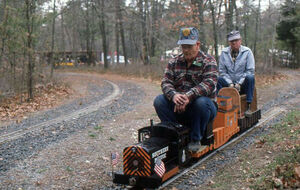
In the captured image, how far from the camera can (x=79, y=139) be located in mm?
8133

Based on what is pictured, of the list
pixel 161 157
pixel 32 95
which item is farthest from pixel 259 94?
pixel 161 157

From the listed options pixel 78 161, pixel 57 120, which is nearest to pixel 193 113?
pixel 78 161

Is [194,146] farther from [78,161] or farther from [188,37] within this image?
[78,161]

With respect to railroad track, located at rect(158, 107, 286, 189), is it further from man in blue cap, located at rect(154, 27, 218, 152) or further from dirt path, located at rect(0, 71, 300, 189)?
dirt path, located at rect(0, 71, 300, 189)

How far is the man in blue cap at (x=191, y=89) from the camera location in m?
5.31

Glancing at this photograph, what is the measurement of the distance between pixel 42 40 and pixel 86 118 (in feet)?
Result: 31.7

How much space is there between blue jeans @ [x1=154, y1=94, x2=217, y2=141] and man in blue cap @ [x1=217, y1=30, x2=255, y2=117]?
2770 millimetres

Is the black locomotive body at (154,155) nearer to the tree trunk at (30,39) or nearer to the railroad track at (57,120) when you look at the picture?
the railroad track at (57,120)

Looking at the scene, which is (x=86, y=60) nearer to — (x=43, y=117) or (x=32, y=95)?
(x=32, y=95)

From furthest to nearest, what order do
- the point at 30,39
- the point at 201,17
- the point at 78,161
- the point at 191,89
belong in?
1. the point at 201,17
2. the point at 30,39
3. the point at 78,161
4. the point at 191,89

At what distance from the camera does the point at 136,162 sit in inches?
185

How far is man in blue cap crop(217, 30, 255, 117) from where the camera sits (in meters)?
8.16

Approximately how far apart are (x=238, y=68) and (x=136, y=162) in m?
4.65

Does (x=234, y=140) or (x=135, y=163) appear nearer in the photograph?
(x=135, y=163)
